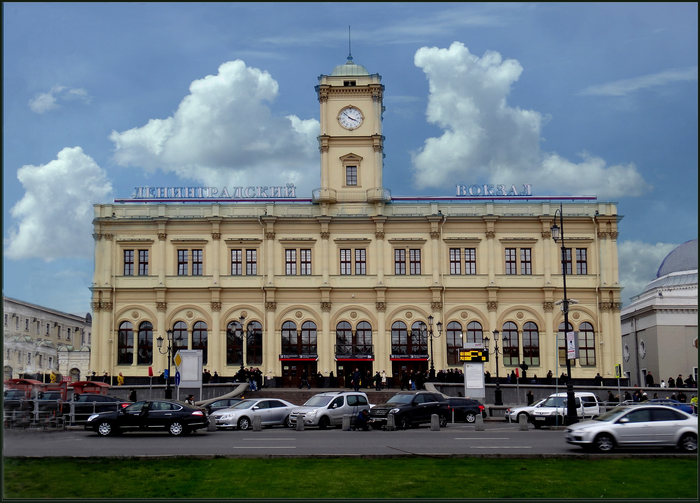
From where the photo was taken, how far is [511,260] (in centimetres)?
6500

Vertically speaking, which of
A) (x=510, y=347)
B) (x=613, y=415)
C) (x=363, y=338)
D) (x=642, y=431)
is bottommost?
(x=642, y=431)

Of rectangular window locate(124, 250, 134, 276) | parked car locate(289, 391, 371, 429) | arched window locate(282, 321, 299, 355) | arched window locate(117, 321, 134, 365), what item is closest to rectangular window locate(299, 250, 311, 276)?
arched window locate(282, 321, 299, 355)

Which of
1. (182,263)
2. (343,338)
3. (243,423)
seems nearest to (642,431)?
(243,423)

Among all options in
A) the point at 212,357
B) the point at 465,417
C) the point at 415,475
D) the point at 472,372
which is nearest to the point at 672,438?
the point at 415,475

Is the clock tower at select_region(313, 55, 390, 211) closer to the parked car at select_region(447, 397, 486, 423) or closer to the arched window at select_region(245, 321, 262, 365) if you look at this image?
the arched window at select_region(245, 321, 262, 365)

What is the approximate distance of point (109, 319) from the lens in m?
63.4

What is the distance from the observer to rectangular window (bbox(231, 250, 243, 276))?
64.6 meters

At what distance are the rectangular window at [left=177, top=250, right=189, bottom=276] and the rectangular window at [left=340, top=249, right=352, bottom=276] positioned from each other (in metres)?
12.7

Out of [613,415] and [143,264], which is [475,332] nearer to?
[143,264]

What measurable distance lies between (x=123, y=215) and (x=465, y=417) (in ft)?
126

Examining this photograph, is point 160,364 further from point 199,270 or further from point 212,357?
point 199,270

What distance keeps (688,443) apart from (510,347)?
135ft

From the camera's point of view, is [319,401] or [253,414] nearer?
[253,414]

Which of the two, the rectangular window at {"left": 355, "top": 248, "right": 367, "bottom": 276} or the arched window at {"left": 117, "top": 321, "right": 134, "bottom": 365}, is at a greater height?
the rectangular window at {"left": 355, "top": 248, "right": 367, "bottom": 276}
